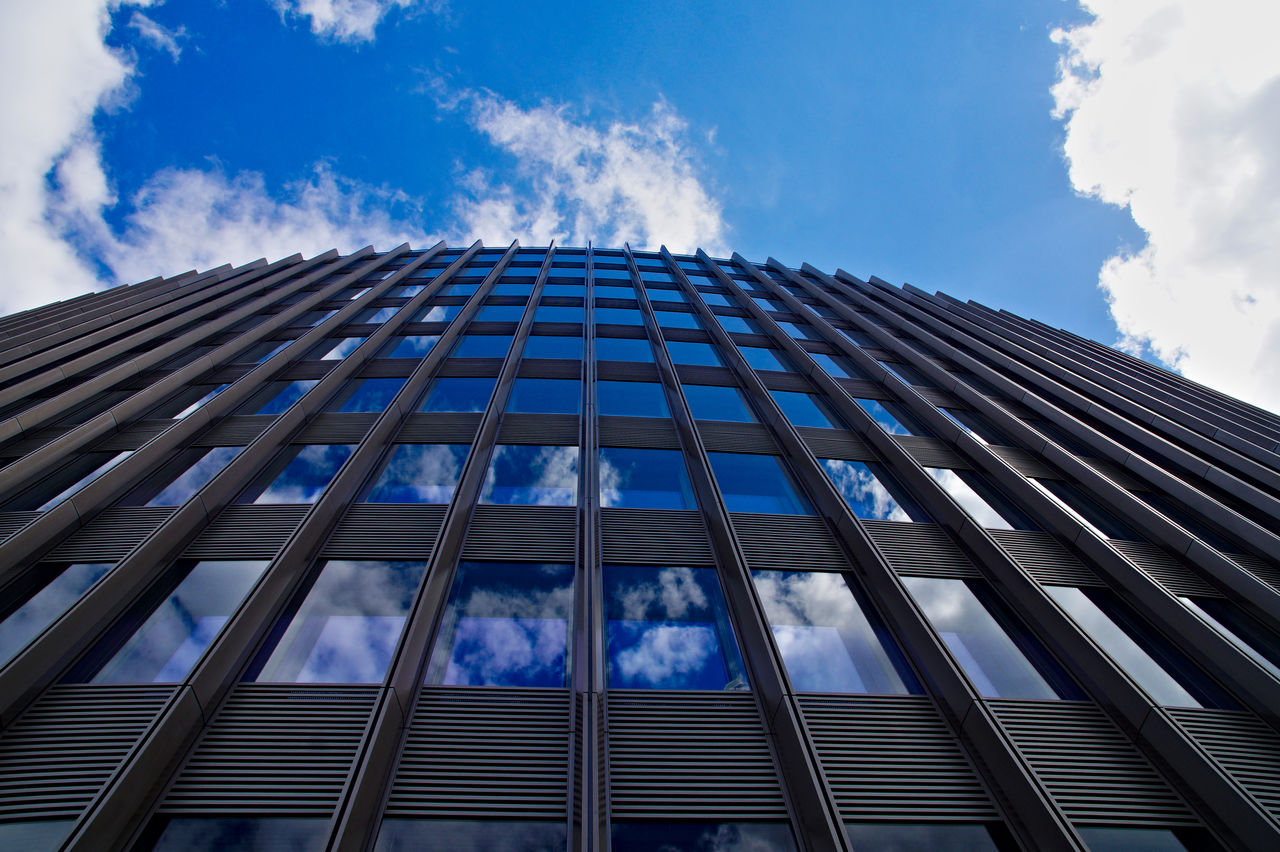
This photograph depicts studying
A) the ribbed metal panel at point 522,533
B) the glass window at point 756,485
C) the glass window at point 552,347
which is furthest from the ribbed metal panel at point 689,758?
the glass window at point 552,347

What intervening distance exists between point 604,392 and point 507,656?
863cm

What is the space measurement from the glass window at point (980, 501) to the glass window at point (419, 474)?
10.2 m

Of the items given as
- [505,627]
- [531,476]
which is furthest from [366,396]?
[505,627]

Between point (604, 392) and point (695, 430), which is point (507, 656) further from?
point (604, 392)

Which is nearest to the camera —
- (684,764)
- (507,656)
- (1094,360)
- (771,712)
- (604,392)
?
(684,764)

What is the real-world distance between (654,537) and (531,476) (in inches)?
125

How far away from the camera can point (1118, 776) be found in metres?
6.80

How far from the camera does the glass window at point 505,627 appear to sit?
7.56m

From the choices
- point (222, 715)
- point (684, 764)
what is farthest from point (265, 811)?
point (684, 764)

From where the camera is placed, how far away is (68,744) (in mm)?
6285

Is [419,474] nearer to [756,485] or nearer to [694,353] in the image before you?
[756,485]

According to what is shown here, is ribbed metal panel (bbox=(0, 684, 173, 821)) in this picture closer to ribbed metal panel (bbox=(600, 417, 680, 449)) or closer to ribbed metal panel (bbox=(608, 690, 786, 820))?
ribbed metal panel (bbox=(608, 690, 786, 820))

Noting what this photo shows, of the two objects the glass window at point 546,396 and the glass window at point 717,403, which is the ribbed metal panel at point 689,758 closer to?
the glass window at point 717,403

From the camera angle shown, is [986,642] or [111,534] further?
[111,534]
